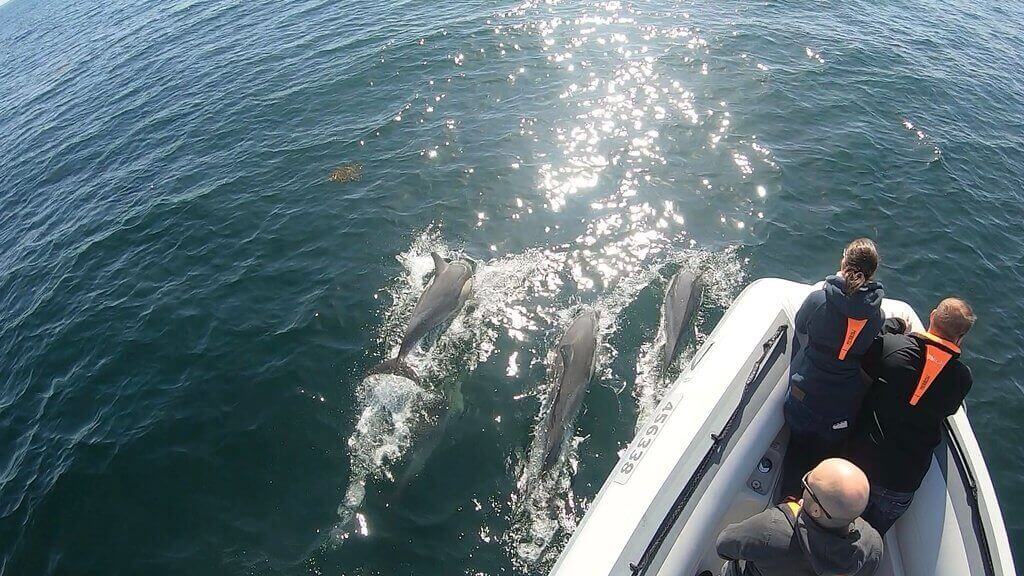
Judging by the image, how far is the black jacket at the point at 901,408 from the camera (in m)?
6.56

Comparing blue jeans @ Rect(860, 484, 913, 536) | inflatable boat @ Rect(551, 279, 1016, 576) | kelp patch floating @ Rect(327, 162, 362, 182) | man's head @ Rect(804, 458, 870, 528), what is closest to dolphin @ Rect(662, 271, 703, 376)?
inflatable boat @ Rect(551, 279, 1016, 576)

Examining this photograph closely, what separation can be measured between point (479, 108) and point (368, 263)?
952 centimetres

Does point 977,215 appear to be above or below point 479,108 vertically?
below

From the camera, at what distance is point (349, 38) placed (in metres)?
28.3

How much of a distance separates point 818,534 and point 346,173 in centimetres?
1797

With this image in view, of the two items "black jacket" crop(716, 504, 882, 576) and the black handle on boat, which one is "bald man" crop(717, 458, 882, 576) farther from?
the black handle on boat

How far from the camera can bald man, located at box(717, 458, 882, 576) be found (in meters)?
4.75

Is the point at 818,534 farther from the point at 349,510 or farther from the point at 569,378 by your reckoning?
the point at 349,510

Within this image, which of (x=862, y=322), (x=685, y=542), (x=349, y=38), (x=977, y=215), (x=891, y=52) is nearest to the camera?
(x=862, y=322)

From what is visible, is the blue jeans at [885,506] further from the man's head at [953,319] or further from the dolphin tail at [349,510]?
the dolphin tail at [349,510]

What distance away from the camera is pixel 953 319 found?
6344 millimetres

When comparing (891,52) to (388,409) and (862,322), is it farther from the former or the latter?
(388,409)

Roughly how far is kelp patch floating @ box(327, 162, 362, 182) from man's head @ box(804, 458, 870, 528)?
17.3 meters

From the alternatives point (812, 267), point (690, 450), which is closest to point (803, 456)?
point (690, 450)
